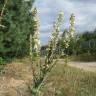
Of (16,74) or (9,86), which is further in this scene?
(16,74)

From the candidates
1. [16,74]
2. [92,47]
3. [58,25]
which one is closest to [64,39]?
[58,25]

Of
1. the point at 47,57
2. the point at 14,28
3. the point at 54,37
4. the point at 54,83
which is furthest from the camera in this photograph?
the point at 14,28

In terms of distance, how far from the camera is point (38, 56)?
17.5ft

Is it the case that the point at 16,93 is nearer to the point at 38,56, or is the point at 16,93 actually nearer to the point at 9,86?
the point at 9,86

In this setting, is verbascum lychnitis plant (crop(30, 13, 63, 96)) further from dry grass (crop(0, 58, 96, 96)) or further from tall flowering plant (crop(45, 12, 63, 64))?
dry grass (crop(0, 58, 96, 96))

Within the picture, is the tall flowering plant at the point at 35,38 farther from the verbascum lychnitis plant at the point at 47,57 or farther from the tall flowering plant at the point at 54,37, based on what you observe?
the tall flowering plant at the point at 54,37

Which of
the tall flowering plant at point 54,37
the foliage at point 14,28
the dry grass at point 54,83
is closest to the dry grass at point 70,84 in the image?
the dry grass at point 54,83

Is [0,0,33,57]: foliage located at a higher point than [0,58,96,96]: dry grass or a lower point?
higher

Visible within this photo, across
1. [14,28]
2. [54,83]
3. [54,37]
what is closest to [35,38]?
[54,37]

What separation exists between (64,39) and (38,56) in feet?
1.20

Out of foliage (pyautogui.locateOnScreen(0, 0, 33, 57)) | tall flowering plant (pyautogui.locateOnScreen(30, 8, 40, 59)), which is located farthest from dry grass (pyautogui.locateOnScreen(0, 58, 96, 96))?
tall flowering plant (pyautogui.locateOnScreen(30, 8, 40, 59))

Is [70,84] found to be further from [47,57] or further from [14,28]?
[47,57]

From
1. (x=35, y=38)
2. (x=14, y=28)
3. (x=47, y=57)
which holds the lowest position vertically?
(x=47, y=57)

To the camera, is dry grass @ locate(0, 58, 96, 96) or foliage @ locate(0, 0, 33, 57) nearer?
dry grass @ locate(0, 58, 96, 96)
